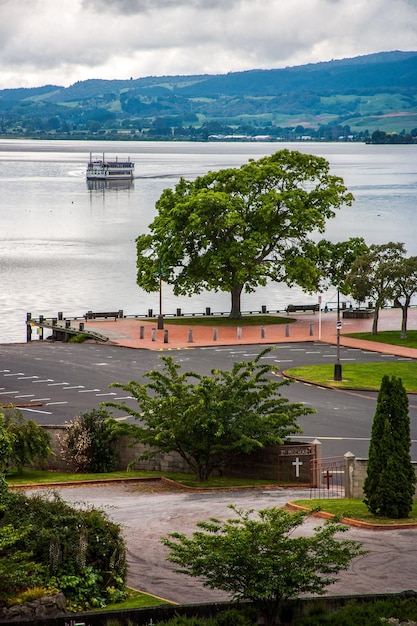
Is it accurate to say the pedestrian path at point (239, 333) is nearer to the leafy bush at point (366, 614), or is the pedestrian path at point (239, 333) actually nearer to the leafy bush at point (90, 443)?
the leafy bush at point (90, 443)

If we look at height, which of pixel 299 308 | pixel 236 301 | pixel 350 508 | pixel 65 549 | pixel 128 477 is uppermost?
pixel 236 301

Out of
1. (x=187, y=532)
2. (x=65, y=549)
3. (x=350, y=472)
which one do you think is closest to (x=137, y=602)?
(x=65, y=549)

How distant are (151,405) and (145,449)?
157cm

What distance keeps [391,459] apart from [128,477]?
10742mm

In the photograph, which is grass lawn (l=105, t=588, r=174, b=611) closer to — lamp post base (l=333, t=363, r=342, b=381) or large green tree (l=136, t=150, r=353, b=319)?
lamp post base (l=333, t=363, r=342, b=381)

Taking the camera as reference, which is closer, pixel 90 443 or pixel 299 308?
pixel 90 443

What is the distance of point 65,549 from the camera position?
23094 millimetres

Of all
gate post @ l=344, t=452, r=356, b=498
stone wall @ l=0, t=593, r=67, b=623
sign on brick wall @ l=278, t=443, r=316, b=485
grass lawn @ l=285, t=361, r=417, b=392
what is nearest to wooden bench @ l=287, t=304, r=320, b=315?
grass lawn @ l=285, t=361, r=417, b=392

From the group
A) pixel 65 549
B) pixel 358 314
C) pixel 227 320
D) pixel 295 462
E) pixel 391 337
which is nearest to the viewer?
pixel 65 549

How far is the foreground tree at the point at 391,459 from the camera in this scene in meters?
28.9

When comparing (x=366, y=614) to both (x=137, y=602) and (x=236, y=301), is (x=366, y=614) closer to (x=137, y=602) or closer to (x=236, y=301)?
(x=137, y=602)

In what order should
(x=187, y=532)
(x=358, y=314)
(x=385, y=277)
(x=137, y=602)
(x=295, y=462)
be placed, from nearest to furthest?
1. (x=137, y=602)
2. (x=187, y=532)
3. (x=295, y=462)
4. (x=385, y=277)
5. (x=358, y=314)

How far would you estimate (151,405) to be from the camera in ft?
123

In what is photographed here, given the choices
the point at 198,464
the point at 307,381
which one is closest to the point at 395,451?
the point at 198,464
